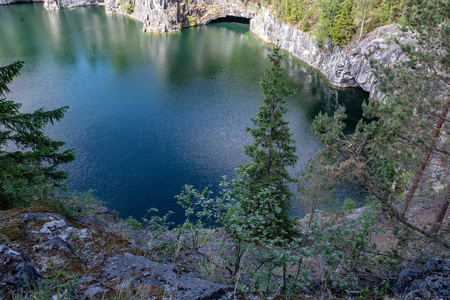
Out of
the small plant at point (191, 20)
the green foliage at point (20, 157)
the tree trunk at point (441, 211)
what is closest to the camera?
the green foliage at point (20, 157)

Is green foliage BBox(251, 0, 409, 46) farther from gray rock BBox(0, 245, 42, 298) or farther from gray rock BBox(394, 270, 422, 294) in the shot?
gray rock BBox(0, 245, 42, 298)

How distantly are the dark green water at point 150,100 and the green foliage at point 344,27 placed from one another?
6506mm

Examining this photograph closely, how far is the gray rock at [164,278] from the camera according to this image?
3545 mm

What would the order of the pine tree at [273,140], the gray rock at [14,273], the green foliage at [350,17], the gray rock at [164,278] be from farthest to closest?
the green foliage at [350,17] < the pine tree at [273,140] < the gray rock at [164,278] < the gray rock at [14,273]

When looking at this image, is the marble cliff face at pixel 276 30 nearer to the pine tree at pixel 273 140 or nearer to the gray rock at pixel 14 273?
the pine tree at pixel 273 140

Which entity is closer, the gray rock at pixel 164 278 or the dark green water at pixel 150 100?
the gray rock at pixel 164 278

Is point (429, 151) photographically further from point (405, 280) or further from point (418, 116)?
point (405, 280)

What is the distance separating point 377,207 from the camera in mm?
8609

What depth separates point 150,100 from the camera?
36.6 metres

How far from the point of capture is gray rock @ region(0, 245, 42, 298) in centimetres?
311

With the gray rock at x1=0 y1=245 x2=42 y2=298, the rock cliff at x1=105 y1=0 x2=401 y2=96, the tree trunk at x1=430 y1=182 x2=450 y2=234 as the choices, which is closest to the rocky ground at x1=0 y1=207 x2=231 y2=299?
the gray rock at x1=0 y1=245 x2=42 y2=298

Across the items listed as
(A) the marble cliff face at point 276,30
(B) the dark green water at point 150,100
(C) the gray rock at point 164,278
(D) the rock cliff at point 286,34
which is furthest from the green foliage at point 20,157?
(A) the marble cliff face at point 276,30

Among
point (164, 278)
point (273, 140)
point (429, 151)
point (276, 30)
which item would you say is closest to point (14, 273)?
point (164, 278)

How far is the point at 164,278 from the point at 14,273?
1766 millimetres
